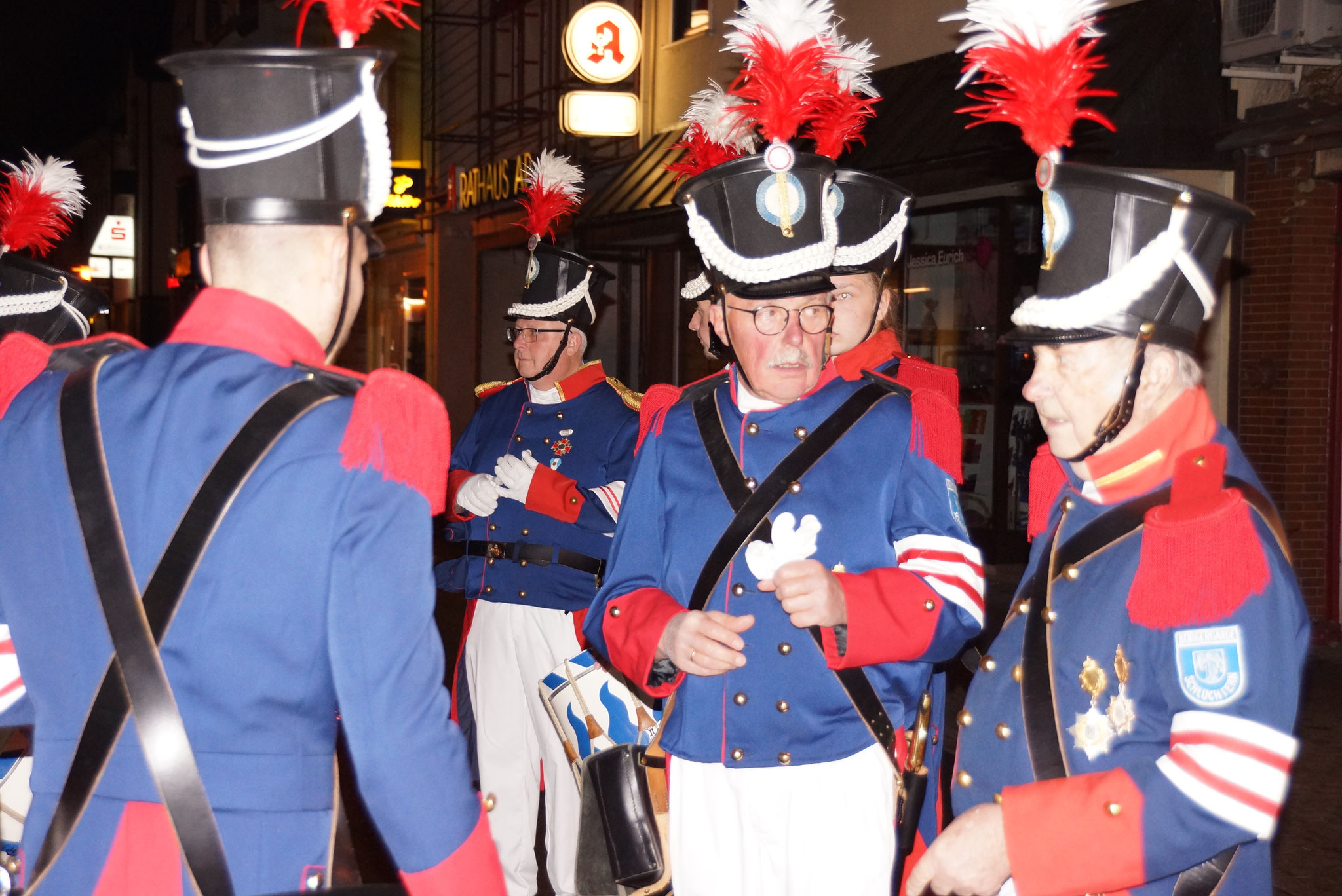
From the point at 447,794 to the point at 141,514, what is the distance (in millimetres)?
653

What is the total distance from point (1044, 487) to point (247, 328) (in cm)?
171

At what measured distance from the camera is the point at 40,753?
1942mm

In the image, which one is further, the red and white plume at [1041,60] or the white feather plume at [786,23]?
the white feather plume at [786,23]

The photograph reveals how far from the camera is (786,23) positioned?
3.36m

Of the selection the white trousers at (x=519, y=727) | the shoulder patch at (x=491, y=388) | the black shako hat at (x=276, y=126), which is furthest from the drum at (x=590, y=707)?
the black shako hat at (x=276, y=126)

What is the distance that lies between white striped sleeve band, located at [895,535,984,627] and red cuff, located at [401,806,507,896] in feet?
4.61

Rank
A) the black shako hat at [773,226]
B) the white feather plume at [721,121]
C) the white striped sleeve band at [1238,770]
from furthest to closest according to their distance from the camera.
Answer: the white feather plume at [721,121], the black shako hat at [773,226], the white striped sleeve band at [1238,770]

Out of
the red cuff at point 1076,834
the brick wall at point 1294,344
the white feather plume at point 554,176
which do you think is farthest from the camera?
the brick wall at point 1294,344

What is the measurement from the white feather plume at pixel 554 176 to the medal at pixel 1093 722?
478cm

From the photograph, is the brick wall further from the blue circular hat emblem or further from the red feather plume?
the red feather plume

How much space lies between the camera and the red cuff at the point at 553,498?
5105mm

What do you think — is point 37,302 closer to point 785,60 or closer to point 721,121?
point 721,121

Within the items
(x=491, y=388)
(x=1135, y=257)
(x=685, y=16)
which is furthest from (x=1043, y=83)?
(x=685, y=16)

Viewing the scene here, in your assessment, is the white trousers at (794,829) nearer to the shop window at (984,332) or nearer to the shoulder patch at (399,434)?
the shoulder patch at (399,434)
